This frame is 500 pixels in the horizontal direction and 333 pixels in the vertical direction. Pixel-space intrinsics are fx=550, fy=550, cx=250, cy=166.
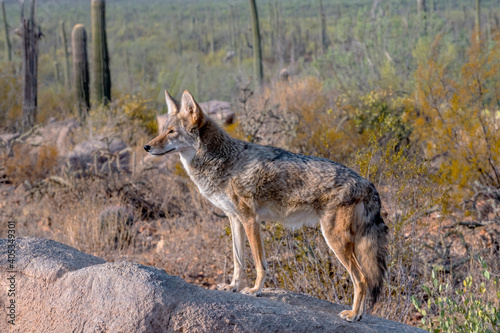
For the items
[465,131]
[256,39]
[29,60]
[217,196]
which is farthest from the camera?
[256,39]

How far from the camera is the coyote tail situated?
13.2 ft

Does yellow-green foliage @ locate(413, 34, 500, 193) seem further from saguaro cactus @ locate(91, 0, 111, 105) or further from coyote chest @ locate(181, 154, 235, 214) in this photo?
saguaro cactus @ locate(91, 0, 111, 105)

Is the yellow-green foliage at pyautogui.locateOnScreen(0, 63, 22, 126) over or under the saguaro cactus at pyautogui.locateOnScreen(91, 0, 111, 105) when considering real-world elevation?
under

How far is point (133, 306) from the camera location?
3.53 metres

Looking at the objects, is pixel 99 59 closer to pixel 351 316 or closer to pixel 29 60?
pixel 29 60

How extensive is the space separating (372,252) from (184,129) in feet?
5.82

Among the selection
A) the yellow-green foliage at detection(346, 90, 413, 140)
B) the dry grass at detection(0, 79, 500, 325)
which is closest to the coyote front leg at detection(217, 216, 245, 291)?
the dry grass at detection(0, 79, 500, 325)

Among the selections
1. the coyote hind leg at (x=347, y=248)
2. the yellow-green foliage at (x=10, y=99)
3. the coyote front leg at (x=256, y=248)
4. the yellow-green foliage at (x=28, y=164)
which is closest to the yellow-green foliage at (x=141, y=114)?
the yellow-green foliage at (x=10, y=99)

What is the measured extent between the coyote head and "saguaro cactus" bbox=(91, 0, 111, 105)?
12.5m

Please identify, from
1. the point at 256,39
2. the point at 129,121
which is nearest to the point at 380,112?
the point at 129,121

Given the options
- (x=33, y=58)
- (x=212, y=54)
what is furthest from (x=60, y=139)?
(x=212, y=54)

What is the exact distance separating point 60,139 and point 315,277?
10663mm

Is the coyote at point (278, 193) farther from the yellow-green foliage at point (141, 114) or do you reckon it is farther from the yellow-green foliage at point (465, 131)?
the yellow-green foliage at point (141, 114)

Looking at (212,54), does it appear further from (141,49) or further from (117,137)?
(117,137)
